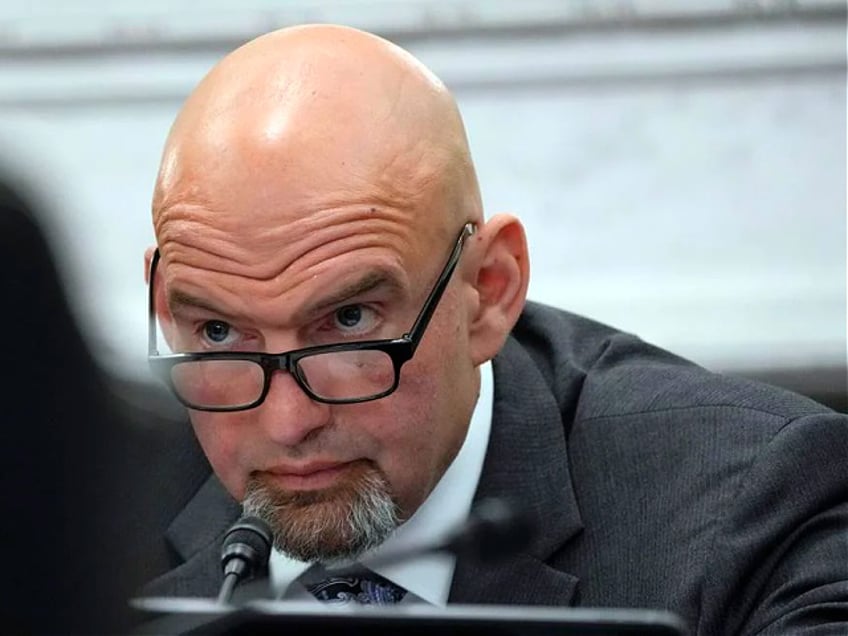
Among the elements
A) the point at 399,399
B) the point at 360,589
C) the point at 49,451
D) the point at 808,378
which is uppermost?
the point at 49,451

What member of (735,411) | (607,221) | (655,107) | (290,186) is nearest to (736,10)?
(655,107)

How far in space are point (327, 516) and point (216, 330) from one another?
0.76 ft

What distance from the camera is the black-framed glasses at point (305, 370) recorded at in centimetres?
199

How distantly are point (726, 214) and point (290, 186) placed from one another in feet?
6.15

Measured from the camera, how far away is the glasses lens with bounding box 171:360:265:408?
203 centimetres

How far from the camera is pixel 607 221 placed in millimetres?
3785

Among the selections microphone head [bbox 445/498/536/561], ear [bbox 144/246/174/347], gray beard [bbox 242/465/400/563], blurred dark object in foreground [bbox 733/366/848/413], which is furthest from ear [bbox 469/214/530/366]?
blurred dark object in foreground [bbox 733/366/848/413]

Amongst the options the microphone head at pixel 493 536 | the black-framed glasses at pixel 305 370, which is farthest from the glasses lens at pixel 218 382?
the microphone head at pixel 493 536

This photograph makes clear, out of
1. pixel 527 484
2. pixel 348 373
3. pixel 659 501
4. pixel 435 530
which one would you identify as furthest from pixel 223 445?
pixel 659 501

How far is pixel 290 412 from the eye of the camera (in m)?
1.98

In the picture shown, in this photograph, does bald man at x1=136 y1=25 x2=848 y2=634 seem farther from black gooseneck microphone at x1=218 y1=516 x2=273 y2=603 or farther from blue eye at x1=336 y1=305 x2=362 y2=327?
black gooseneck microphone at x1=218 y1=516 x2=273 y2=603

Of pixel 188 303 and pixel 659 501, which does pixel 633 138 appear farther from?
pixel 188 303

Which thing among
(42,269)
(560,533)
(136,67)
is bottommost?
(560,533)

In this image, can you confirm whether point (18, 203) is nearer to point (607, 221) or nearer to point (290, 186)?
point (290, 186)
